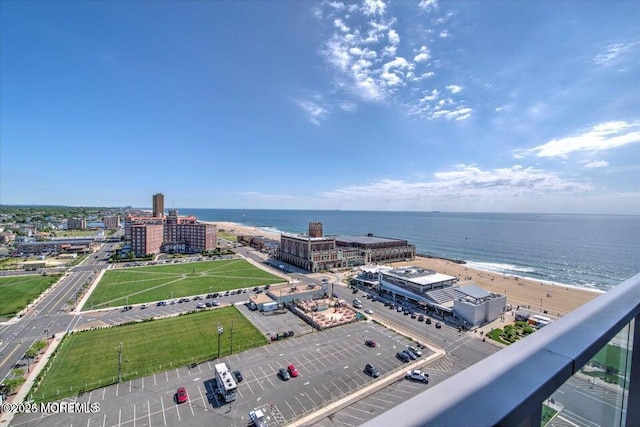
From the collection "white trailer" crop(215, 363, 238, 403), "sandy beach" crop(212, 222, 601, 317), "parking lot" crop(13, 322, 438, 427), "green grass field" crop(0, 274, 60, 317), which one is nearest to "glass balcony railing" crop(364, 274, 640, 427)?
"parking lot" crop(13, 322, 438, 427)

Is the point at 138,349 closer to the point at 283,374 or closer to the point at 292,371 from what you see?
the point at 283,374

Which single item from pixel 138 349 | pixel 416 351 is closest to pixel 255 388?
pixel 138 349

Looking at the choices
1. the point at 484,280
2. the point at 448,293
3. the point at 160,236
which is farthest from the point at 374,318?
the point at 160,236

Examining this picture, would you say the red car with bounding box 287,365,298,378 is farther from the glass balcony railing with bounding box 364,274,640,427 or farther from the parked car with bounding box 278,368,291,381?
the glass balcony railing with bounding box 364,274,640,427

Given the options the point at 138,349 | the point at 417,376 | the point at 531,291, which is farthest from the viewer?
the point at 531,291

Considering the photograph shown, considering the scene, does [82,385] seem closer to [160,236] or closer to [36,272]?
[36,272]

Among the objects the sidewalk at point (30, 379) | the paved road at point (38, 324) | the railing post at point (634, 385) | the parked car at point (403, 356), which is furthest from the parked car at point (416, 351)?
the paved road at point (38, 324)
